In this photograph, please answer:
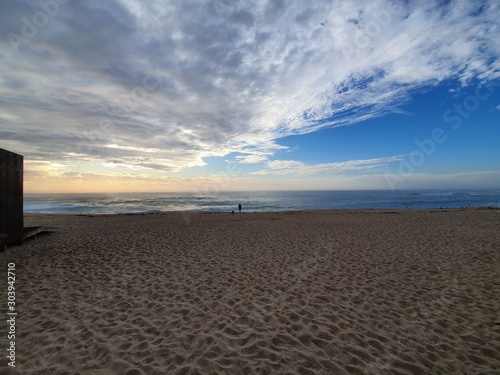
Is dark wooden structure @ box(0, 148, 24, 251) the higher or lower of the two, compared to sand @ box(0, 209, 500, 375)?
higher

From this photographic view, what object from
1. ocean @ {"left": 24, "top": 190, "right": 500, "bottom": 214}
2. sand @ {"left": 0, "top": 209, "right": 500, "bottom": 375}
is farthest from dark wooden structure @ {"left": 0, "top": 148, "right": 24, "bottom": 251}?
ocean @ {"left": 24, "top": 190, "right": 500, "bottom": 214}

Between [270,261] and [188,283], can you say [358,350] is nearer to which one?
[188,283]

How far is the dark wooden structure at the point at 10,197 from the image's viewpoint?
973 cm

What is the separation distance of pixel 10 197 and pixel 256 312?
12196 millimetres

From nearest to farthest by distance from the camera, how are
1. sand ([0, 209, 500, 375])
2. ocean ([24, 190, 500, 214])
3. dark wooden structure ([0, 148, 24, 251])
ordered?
sand ([0, 209, 500, 375]) < dark wooden structure ([0, 148, 24, 251]) < ocean ([24, 190, 500, 214])

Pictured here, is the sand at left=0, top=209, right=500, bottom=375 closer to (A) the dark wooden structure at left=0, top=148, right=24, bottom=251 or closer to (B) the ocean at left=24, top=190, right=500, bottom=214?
(A) the dark wooden structure at left=0, top=148, right=24, bottom=251

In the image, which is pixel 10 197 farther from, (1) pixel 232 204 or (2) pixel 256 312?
(1) pixel 232 204

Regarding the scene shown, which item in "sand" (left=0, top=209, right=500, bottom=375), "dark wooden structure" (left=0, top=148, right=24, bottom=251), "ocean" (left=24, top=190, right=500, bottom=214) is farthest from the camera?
"ocean" (left=24, top=190, right=500, bottom=214)

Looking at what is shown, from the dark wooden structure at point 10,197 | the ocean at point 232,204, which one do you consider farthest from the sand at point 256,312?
the ocean at point 232,204

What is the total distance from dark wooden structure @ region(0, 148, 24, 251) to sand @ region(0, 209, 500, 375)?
1.23m

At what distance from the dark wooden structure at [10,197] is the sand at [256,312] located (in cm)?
123

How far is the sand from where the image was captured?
3764 mm

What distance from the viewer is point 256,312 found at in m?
5.30

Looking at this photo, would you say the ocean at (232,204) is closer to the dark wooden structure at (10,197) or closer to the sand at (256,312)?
the dark wooden structure at (10,197)
